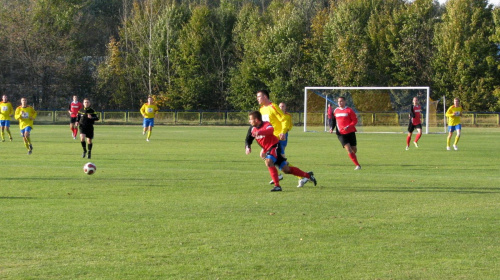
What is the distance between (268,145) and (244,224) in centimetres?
376

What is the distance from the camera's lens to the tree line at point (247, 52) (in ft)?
180

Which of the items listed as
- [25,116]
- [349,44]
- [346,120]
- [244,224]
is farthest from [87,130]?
[349,44]

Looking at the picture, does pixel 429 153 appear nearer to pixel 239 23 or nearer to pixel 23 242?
pixel 23 242

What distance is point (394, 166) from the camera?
17.0m

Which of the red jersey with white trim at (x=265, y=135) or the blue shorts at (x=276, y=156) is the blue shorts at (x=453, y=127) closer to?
the blue shorts at (x=276, y=156)

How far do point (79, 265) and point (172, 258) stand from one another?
0.91 metres

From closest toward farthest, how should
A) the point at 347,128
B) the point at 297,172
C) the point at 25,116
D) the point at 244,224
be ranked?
the point at 244,224 < the point at 297,172 < the point at 347,128 < the point at 25,116

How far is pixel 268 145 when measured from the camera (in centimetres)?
1188

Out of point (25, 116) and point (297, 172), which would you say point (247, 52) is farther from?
point (297, 172)

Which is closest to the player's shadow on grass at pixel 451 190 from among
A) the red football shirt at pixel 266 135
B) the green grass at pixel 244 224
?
the green grass at pixel 244 224

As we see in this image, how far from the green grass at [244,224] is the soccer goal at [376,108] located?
2796 centimetres

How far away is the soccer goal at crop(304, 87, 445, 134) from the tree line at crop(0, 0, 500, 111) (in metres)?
9.75

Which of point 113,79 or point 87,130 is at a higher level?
point 113,79

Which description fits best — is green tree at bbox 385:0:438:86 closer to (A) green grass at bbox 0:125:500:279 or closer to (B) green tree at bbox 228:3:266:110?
(B) green tree at bbox 228:3:266:110
